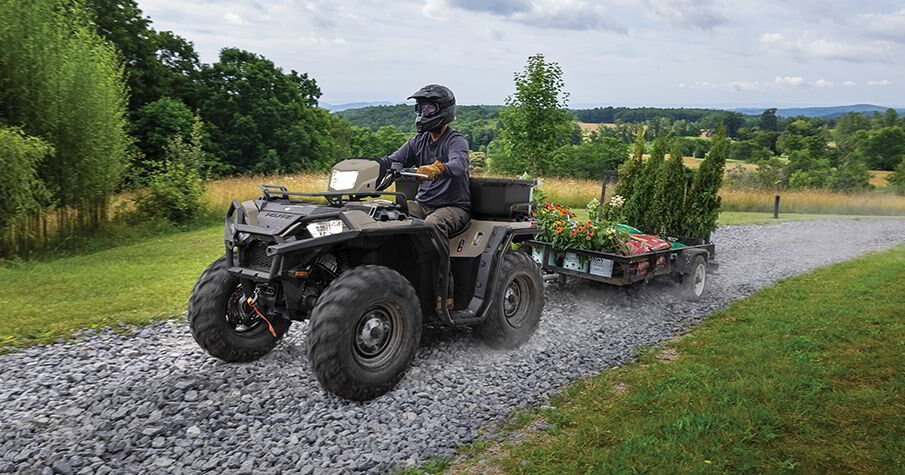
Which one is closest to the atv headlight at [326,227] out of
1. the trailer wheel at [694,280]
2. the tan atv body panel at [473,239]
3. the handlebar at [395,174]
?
the handlebar at [395,174]

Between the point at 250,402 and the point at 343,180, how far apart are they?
1749 mm

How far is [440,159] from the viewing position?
580 centimetres

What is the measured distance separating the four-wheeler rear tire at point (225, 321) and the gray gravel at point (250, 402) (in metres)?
0.15

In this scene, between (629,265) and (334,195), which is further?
(629,265)

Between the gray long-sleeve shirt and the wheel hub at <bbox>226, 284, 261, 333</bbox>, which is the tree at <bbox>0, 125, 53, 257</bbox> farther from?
the gray long-sleeve shirt

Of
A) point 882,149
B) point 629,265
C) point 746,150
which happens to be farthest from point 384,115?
point 882,149

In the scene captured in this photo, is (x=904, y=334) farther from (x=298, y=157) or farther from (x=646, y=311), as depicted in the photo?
(x=298, y=157)

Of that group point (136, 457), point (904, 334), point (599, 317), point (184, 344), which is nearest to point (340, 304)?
point (136, 457)

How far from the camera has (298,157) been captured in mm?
32062

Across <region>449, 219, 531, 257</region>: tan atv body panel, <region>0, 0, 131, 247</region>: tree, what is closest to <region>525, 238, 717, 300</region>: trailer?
<region>449, 219, 531, 257</region>: tan atv body panel

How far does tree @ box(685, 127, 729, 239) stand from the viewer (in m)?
11.1

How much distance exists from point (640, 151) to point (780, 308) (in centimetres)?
472

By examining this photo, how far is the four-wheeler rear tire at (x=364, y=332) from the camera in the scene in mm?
4199

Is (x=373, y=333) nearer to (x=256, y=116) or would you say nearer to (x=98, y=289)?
(x=98, y=289)
